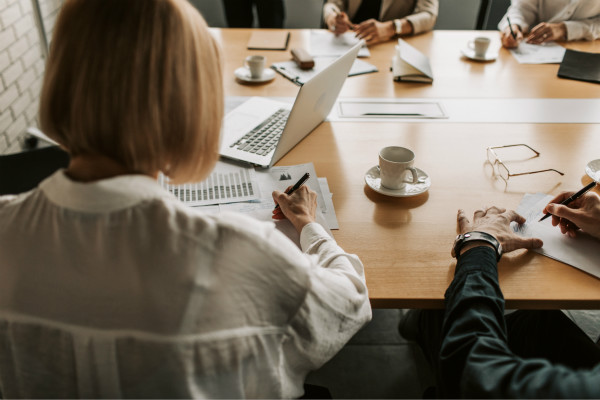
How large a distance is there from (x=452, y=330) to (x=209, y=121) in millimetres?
530

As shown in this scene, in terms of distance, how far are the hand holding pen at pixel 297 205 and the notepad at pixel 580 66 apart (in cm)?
126

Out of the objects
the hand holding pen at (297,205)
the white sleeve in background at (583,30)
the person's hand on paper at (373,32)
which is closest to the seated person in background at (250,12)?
the person's hand on paper at (373,32)

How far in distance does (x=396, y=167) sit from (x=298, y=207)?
0.27m

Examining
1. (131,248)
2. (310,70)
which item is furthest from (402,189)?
(310,70)

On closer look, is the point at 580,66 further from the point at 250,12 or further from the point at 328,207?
the point at 250,12

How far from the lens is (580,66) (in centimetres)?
179

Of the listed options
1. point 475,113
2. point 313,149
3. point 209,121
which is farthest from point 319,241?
point 475,113

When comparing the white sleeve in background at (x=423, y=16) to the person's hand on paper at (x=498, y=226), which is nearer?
the person's hand on paper at (x=498, y=226)

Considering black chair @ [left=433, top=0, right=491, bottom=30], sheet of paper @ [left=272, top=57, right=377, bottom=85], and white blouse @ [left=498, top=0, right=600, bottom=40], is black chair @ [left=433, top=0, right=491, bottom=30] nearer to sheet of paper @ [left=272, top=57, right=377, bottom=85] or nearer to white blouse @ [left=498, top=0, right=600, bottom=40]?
white blouse @ [left=498, top=0, right=600, bottom=40]

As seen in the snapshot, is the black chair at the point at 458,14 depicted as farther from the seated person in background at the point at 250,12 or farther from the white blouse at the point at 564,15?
the seated person in background at the point at 250,12

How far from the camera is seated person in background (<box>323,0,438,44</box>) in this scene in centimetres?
207

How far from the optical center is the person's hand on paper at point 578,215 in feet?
3.19

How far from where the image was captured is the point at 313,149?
1.33 metres

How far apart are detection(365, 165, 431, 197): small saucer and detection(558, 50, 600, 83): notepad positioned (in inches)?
37.3
